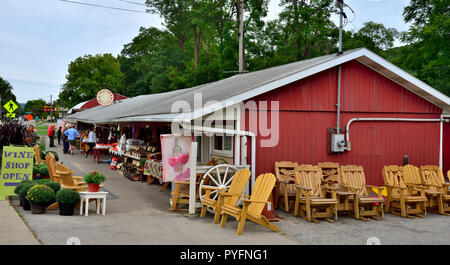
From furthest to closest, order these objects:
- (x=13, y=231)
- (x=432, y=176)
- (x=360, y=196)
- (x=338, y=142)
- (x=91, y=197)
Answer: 1. (x=338, y=142)
2. (x=432, y=176)
3. (x=360, y=196)
4. (x=91, y=197)
5. (x=13, y=231)

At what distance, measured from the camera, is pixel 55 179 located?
959 centimetres

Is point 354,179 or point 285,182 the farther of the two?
point 354,179

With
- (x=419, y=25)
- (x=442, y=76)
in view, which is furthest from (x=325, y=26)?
(x=442, y=76)

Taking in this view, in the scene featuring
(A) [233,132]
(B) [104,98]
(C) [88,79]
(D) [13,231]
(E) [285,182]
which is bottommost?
(D) [13,231]

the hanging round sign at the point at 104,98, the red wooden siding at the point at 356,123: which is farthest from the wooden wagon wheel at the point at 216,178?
the hanging round sign at the point at 104,98

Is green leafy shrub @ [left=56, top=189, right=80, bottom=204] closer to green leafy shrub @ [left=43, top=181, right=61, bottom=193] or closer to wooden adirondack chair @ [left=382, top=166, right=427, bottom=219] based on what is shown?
green leafy shrub @ [left=43, top=181, right=61, bottom=193]

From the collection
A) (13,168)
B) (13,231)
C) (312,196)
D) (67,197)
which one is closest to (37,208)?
(67,197)

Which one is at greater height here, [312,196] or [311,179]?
[311,179]

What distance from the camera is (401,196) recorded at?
912 cm

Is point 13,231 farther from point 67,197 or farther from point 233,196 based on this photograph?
point 233,196

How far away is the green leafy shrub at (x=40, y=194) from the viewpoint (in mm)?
8062

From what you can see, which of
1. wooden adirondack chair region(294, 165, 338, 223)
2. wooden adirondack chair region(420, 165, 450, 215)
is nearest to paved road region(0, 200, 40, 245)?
wooden adirondack chair region(294, 165, 338, 223)

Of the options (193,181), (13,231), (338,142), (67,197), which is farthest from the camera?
(338,142)

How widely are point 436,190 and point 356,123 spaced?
244 cm
